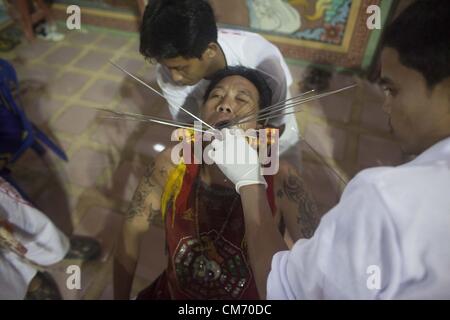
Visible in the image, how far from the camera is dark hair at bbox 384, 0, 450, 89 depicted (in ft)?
1.56

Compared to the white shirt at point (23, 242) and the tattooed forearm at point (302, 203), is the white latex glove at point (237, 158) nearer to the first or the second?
the tattooed forearm at point (302, 203)

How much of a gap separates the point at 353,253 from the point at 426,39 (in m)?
0.36

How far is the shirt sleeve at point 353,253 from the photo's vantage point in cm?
43

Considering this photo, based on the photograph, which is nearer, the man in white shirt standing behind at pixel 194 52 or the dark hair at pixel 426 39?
the dark hair at pixel 426 39

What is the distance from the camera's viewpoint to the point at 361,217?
44cm

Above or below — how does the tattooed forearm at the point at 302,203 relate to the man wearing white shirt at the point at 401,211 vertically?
below

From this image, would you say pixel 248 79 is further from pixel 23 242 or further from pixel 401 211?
pixel 23 242

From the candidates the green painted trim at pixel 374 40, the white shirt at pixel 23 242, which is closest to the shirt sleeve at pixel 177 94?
the green painted trim at pixel 374 40

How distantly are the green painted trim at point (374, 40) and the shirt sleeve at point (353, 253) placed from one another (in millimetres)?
395

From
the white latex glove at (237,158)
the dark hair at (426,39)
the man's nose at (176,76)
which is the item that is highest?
the dark hair at (426,39)

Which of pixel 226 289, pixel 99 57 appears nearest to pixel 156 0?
pixel 99 57

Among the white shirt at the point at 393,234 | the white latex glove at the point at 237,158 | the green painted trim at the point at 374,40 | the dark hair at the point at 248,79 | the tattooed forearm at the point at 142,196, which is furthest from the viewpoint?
the tattooed forearm at the point at 142,196

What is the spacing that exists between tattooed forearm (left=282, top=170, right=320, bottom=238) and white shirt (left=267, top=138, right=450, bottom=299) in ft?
1.21

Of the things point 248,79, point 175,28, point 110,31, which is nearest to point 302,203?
point 248,79
